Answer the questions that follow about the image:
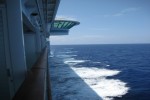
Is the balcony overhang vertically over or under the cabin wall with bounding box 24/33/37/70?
over

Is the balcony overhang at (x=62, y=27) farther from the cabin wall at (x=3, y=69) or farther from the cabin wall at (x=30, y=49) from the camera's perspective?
the cabin wall at (x=3, y=69)

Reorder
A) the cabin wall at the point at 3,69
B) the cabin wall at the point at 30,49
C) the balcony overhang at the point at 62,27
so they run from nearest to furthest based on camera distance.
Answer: the cabin wall at the point at 3,69, the cabin wall at the point at 30,49, the balcony overhang at the point at 62,27

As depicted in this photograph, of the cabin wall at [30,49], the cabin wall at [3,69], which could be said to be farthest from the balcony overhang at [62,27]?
the cabin wall at [3,69]

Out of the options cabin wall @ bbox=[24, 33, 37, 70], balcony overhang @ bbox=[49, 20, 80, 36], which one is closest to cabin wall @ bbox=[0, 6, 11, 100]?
cabin wall @ bbox=[24, 33, 37, 70]

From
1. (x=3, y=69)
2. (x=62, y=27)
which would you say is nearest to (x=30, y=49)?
(x=3, y=69)

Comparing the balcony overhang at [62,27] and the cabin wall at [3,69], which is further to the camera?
the balcony overhang at [62,27]

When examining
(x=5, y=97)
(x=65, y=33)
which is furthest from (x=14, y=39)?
(x=65, y=33)

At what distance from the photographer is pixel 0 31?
2510 mm

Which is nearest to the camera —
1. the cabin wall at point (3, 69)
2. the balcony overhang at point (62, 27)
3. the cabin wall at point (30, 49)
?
the cabin wall at point (3, 69)

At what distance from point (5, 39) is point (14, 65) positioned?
344 millimetres

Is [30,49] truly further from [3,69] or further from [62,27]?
[62,27]

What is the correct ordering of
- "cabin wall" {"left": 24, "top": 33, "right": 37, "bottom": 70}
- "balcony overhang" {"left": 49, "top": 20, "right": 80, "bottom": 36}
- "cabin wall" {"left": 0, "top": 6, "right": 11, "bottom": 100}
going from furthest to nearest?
"balcony overhang" {"left": 49, "top": 20, "right": 80, "bottom": 36} < "cabin wall" {"left": 24, "top": 33, "right": 37, "bottom": 70} < "cabin wall" {"left": 0, "top": 6, "right": 11, "bottom": 100}

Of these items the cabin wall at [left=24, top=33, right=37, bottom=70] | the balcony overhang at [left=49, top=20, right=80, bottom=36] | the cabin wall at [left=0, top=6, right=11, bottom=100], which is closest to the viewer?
the cabin wall at [left=0, top=6, right=11, bottom=100]

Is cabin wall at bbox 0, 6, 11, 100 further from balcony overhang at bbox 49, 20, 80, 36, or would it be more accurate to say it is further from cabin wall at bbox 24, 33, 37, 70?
balcony overhang at bbox 49, 20, 80, 36
